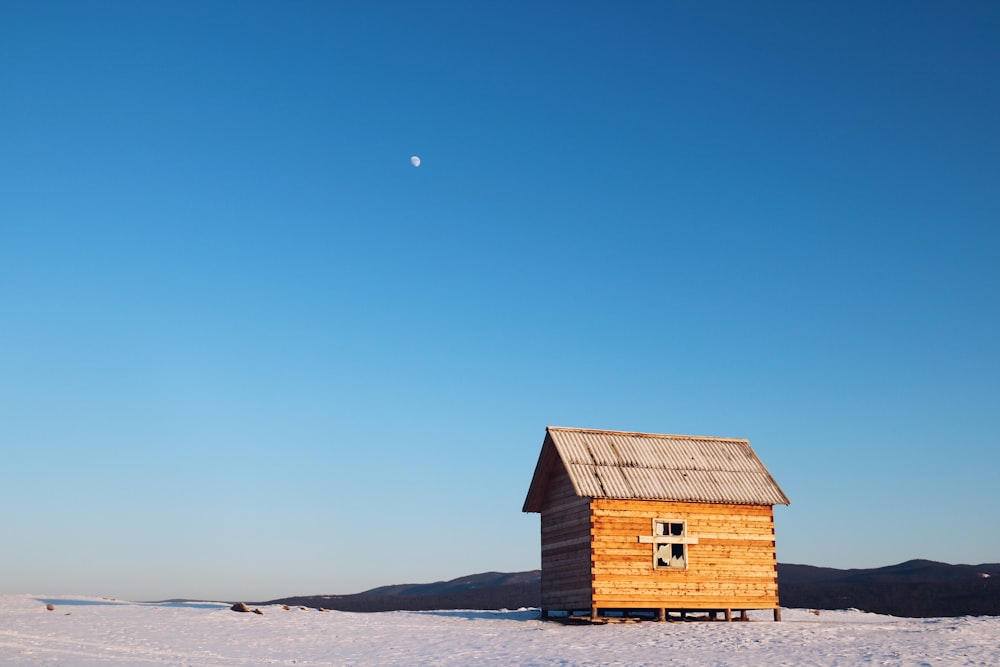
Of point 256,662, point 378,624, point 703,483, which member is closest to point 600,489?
point 703,483

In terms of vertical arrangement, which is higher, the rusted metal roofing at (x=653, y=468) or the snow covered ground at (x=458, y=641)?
the rusted metal roofing at (x=653, y=468)

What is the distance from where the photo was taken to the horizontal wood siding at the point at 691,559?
106 feet

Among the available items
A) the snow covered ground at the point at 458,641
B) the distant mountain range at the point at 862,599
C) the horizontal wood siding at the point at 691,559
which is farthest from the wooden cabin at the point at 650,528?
the distant mountain range at the point at 862,599

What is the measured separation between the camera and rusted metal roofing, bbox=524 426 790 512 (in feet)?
109

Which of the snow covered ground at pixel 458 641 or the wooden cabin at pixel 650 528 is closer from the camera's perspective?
the snow covered ground at pixel 458 641

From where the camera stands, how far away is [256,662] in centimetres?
2469

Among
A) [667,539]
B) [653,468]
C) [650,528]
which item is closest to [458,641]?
[650,528]

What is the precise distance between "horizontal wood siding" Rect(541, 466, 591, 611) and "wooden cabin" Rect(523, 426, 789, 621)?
0.14 feet

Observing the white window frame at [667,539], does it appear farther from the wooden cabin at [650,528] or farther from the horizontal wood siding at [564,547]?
the horizontal wood siding at [564,547]

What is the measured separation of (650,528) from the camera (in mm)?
33062

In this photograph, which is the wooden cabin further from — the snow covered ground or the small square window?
the snow covered ground

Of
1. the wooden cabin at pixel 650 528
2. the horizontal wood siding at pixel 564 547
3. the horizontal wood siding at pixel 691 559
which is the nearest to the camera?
the horizontal wood siding at pixel 691 559

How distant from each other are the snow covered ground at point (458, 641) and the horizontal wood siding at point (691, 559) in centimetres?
125

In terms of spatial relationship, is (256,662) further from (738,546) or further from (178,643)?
(738,546)
